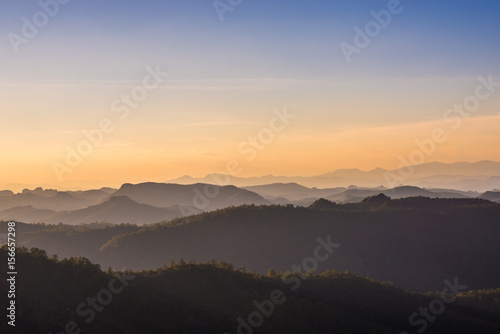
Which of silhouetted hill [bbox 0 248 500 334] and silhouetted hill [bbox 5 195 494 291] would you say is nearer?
silhouetted hill [bbox 0 248 500 334]

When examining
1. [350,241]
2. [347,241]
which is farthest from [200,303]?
[350,241]

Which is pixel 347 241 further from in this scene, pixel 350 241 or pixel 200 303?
pixel 200 303

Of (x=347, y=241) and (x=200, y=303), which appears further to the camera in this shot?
(x=347, y=241)

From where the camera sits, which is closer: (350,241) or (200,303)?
(200,303)

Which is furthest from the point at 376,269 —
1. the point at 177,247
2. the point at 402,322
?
the point at 402,322

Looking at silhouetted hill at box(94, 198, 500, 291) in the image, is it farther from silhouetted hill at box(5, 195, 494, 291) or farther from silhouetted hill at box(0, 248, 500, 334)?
silhouetted hill at box(0, 248, 500, 334)

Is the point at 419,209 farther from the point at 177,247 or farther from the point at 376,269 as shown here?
the point at 177,247

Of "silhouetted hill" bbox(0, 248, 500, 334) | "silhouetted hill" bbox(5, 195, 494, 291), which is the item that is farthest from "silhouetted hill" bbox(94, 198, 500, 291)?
"silhouetted hill" bbox(0, 248, 500, 334)

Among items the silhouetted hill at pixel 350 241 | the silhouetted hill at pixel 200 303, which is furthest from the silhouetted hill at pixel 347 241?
the silhouetted hill at pixel 200 303

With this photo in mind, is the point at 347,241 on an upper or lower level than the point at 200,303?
upper

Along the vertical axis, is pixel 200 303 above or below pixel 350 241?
below
